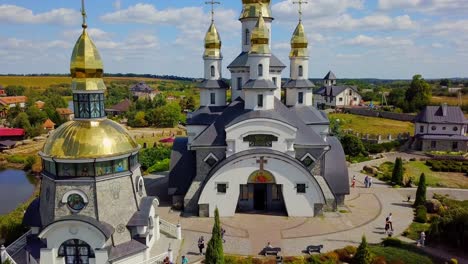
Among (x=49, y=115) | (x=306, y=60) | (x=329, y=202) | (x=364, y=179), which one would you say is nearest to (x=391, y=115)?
(x=364, y=179)

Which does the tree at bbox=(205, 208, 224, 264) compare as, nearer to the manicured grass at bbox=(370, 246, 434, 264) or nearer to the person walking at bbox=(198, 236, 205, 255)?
the person walking at bbox=(198, 236, 205, 255)

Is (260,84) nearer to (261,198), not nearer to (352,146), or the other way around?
(261,198)

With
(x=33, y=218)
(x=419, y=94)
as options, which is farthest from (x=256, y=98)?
(x=419, y=94)

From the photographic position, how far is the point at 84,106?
711 inches

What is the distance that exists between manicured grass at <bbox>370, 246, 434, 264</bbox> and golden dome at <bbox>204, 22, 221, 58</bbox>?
18.7 m

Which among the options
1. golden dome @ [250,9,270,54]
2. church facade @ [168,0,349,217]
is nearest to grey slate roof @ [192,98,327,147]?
church facade @ [168,0,349,217]

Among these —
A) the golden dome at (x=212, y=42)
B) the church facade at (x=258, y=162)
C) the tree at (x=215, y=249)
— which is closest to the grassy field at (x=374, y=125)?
the church facade at (x=258, y=162)

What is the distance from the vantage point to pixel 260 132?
24078 mm

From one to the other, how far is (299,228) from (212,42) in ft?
52.7

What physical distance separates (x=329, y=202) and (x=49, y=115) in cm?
6521

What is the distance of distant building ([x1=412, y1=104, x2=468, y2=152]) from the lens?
4619cm

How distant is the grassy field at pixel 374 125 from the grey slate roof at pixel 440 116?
13.1 metres

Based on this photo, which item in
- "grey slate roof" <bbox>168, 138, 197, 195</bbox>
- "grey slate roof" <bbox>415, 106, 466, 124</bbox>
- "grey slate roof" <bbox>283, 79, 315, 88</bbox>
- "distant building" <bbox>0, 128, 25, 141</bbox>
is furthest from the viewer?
"distant building" <bbox>0, 128, 25, 141</bbox>

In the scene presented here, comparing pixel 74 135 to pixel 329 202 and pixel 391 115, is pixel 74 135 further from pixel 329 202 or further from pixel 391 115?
pixel 391 115
